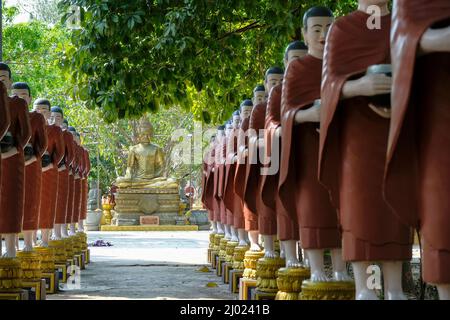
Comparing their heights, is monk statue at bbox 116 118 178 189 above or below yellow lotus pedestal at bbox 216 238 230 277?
above

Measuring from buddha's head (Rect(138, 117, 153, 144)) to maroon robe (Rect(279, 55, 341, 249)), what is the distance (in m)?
21.7

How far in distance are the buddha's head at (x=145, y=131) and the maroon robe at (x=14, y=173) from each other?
20.0 meters

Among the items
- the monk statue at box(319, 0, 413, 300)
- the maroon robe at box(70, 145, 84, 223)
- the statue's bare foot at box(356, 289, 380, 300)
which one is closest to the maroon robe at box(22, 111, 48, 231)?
the maroon robe at box(70, 145, 84, 223)

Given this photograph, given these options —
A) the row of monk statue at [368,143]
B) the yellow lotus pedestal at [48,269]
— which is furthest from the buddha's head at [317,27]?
the yellow lotus pedestal at [48,269]

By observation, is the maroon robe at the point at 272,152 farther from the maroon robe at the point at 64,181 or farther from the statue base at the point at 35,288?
the maroon robe at the point at 64,181

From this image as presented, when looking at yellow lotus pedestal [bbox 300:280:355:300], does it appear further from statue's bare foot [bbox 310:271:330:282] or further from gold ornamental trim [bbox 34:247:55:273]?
gold ornamental trim [bbox 34:247:55:273]

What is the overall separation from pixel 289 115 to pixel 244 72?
297 inches

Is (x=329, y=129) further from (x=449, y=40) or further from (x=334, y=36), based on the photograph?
(x=449, y=40)

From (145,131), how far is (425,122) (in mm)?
23623

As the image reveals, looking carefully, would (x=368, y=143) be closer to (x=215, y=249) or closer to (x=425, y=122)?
(x=425, y=122)

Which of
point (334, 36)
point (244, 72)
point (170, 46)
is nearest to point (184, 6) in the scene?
point (170, 46)

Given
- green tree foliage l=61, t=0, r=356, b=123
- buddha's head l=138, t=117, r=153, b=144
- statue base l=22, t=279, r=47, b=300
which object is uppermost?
buddha's head l=138, t=117, r=153, b=144

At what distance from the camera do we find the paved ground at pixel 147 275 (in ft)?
27.7

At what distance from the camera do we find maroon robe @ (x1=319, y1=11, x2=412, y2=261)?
392 centimetres
